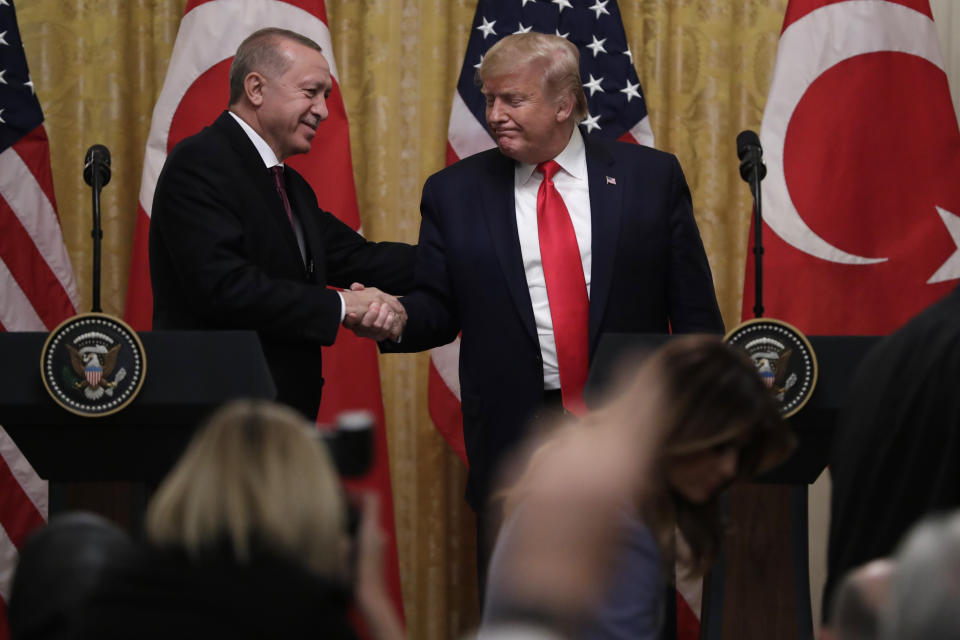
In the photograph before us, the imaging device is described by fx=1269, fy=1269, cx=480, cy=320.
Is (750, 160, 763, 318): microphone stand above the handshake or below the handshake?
above

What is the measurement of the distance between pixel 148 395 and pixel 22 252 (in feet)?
6.10

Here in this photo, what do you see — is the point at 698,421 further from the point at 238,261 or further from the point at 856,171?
the point at 856,171

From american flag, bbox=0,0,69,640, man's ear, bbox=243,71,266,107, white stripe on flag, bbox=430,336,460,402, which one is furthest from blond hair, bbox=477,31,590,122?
american flag, bbox=0,0,69,640

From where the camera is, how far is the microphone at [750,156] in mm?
3566

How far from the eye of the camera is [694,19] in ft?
16.7

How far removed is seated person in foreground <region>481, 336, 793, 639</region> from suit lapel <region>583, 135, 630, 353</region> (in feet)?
5.60

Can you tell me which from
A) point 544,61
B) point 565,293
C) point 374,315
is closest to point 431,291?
point 374,315

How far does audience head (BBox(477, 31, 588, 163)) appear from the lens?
3.88m

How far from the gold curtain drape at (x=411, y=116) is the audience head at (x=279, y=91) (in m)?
1.01

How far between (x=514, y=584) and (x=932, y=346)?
2.49ft

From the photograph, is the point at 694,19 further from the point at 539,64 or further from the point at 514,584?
the point at 514,584

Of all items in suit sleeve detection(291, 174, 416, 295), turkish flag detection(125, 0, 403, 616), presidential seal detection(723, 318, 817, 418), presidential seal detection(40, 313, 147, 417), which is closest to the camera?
presidential seal detection(40, 313, 147, 417)

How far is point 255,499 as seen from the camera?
58.8 inches

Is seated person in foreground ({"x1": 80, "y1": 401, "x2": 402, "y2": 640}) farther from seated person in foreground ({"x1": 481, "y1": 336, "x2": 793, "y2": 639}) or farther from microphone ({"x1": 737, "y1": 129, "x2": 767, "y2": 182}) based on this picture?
microphone ({"x1": 737, "y1": 129, "x2": 767, "y2": 182})
